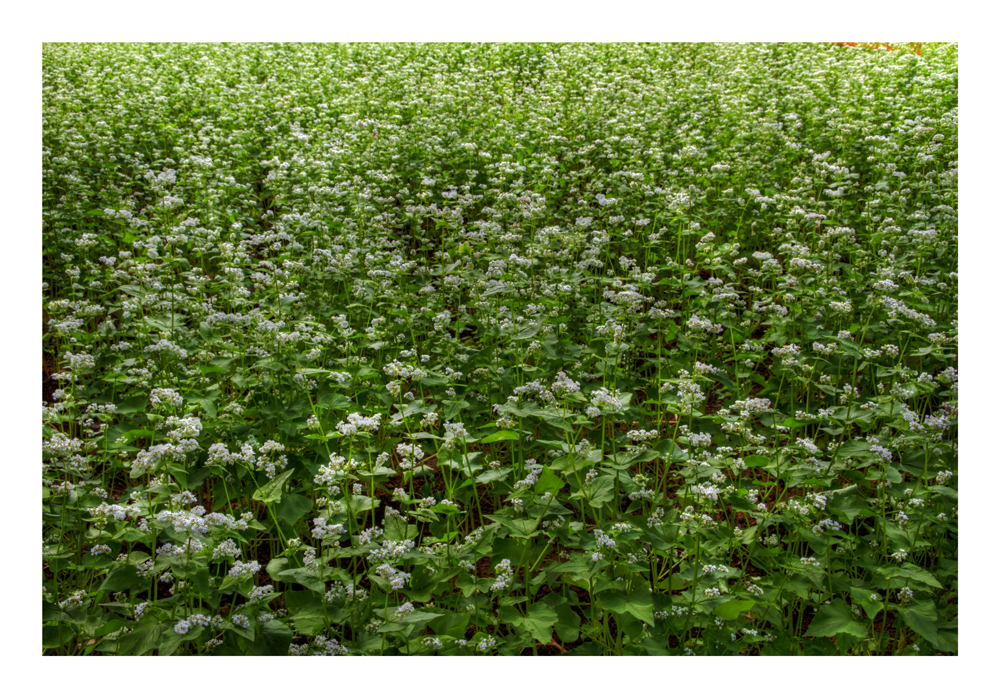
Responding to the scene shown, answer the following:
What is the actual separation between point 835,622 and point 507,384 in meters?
1.69

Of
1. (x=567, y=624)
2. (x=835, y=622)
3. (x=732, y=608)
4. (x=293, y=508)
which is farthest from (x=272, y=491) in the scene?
(x=835, y=622)

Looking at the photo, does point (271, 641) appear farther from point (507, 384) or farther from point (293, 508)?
point (507, 384)

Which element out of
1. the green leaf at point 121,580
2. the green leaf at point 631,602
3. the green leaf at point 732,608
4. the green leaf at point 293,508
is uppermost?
the green leaf at point 293,508

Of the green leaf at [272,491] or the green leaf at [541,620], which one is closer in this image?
the green leaf at [541,620]

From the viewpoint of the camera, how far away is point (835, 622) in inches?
100

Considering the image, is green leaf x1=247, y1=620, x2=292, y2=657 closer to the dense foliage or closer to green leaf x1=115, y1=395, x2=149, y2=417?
the dense foliage

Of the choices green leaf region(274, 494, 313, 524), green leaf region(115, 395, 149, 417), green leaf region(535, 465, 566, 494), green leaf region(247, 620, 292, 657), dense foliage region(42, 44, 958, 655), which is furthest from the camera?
green leaf region(115, 395, 149, 417)

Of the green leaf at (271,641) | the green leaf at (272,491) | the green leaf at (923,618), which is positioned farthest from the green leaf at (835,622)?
the green leaf at (272,491)

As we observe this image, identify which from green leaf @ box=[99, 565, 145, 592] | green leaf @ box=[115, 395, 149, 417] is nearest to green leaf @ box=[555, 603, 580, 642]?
green leaf @ box=[99, 565, 145, 592]

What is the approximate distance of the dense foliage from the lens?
2.57 metres

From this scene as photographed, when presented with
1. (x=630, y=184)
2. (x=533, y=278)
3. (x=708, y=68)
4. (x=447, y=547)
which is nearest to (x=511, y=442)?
(x=447, y=547)

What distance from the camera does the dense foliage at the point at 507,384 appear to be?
257 centimetres

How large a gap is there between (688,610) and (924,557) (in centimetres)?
100

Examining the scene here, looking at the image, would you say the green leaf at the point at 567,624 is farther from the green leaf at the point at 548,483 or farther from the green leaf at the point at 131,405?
the green leaf at the point at 131,405
